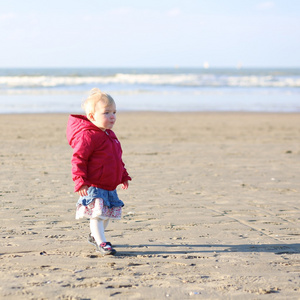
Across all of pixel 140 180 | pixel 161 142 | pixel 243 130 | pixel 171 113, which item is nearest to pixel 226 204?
pixel 140 180

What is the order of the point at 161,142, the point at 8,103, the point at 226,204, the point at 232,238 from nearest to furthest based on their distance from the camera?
the point at 232,238 → the point at 226,204 → the point at 161,142 → the point at 8,103

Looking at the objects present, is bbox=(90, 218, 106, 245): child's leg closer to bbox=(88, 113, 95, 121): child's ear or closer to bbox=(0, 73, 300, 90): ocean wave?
bbox=(88, 113, 95, 121): child's ear

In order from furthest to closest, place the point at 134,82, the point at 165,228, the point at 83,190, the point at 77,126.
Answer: the point at 134,82 < the point at 165,228 < the point at 77,126 < the point at 83,190

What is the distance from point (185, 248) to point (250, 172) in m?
3.87

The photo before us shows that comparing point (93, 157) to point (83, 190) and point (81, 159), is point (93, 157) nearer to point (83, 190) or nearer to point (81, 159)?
point (81, 159)

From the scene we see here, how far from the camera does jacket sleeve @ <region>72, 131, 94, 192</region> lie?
12.5 ft

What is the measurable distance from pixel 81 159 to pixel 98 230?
0.60 meters

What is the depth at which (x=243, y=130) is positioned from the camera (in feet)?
44.1

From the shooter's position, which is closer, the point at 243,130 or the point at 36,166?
the point at 36,166

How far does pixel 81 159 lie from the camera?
3.83 m

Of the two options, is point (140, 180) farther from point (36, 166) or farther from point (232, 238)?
point (232, 238)

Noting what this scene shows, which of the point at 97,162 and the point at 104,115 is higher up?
the point at 104,115

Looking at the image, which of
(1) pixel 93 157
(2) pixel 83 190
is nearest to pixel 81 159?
(1) pixel 93 157

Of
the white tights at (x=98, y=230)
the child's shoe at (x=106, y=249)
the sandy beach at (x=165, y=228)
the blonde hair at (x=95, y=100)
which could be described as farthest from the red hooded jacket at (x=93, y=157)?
the sandy beach at (x=165, y=228)
